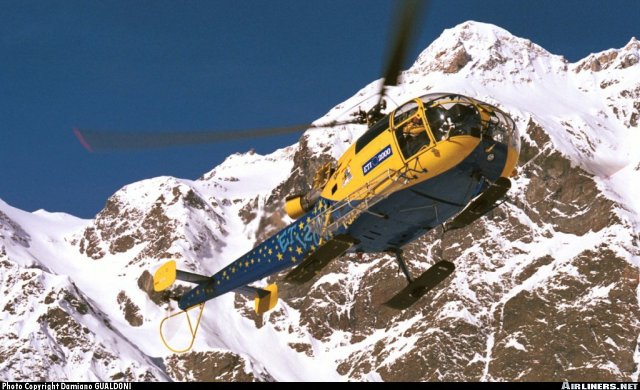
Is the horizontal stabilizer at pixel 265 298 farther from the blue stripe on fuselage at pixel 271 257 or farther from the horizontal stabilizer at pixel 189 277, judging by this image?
the horizontal stabilizer at pixel 189 277

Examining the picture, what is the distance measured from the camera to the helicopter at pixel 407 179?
3384cm

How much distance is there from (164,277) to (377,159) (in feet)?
44.3

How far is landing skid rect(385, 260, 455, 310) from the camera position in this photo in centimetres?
3794

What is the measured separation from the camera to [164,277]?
145 ft

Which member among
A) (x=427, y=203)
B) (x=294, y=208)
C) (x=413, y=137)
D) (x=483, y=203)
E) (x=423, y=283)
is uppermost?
(x=413, y=137)

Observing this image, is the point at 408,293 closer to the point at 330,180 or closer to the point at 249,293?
the point at 330,180

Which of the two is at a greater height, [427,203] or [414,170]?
[414,170]

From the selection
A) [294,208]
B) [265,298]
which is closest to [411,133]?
[294,208]

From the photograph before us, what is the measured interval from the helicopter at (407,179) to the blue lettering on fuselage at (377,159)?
1.4 inches

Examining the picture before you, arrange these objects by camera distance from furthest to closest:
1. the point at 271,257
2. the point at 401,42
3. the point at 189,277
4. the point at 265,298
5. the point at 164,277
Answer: the point at 265,298 → the point at 164,277 → the point at 189,277 → the point at 271,257 → the point at 401,42

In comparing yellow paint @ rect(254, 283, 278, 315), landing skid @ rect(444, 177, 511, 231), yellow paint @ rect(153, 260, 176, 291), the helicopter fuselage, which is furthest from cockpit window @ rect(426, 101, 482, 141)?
yellow paint @ rect(254, 283, 278, 315)

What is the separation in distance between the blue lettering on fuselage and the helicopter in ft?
0.11

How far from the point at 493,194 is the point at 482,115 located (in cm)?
322

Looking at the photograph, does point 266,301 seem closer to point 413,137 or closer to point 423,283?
point 423,283
